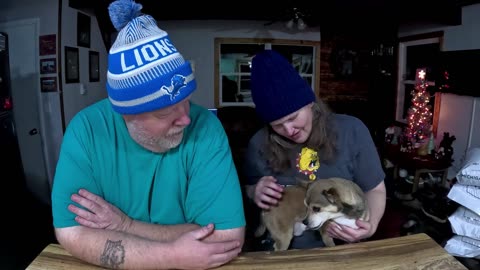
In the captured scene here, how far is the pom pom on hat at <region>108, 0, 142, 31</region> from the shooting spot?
785 millimetres

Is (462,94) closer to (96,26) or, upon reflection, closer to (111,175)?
(111,175)

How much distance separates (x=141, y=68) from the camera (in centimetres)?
74

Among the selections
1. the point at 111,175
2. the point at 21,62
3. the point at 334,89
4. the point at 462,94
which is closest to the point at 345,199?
the point at 111,175

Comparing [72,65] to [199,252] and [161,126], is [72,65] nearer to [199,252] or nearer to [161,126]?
[161,126]

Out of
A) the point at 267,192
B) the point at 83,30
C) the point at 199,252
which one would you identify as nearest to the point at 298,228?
the point at 267,192

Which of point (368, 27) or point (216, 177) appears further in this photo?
point (368, 27)

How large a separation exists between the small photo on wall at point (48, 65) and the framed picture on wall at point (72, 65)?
33 centimetres

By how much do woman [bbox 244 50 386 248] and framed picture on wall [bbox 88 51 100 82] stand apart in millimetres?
3719

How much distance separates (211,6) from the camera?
4348 mm

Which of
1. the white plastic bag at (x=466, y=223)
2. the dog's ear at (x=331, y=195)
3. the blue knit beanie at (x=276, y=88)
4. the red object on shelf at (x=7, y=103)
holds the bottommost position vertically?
the white plastic bag at (x=466, y=223)

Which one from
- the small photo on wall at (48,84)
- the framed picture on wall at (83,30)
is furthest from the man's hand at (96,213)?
the framed picture on wall at (83,30)

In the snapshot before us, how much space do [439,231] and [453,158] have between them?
2025mm

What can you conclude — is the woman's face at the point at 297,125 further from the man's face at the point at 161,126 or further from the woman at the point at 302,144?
the man's face at the point at 161,126

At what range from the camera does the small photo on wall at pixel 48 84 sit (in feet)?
10.3
